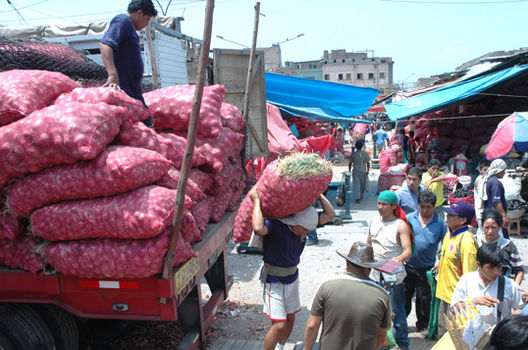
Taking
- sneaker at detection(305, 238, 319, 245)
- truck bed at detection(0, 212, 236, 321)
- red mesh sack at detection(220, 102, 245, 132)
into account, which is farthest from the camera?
sneaker at detection(305, 238, 319, 245)

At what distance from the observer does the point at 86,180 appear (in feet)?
9.01

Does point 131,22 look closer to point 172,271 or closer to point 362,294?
point 172,271

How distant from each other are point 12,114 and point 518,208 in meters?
7.92

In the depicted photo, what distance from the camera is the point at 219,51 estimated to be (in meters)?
6.02

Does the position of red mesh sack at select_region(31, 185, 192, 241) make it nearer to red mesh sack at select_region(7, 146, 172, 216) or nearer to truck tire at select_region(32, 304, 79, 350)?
red mesh sack at select_region(7, 146, 172, 216)

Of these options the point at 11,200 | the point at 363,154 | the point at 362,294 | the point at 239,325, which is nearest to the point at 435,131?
the point at 363,154

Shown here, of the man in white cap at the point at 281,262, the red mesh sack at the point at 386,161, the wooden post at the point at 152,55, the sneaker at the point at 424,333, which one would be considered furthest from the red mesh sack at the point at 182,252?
the red mesh sack at the point at 386,161

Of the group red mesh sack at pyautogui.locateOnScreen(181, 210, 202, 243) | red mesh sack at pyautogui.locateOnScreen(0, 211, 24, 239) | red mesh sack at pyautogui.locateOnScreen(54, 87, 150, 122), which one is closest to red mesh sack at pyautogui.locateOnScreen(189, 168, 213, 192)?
red mesh sack at pyautogui.locateOnScreen(181, 210, 202, 243)

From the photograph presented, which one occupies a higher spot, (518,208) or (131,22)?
(131,22)

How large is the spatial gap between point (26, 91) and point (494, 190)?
19.5ft

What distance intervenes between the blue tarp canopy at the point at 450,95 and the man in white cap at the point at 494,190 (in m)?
4.33

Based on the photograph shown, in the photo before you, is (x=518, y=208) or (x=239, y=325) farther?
(x=518, y=208)

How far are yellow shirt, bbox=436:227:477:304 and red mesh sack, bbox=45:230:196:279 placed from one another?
2.64 metres

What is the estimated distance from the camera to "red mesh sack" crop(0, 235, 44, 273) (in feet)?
9.62
